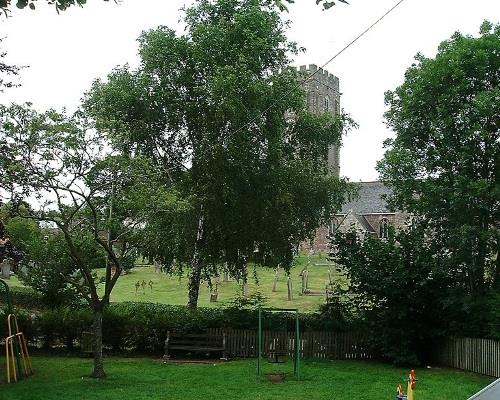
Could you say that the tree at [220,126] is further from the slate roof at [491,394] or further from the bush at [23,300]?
the slate roof at [491,394]

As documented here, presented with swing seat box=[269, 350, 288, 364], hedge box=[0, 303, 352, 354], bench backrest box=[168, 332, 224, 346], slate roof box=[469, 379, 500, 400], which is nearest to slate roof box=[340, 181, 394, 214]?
hedge box=[0, 303, 352, 354]

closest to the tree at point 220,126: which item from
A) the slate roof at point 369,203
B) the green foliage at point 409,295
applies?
the green foliage at point 409,295

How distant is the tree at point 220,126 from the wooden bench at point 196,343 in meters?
2.78

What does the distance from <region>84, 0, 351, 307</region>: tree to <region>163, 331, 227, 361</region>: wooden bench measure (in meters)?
2.78

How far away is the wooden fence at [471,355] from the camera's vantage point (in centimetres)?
1608

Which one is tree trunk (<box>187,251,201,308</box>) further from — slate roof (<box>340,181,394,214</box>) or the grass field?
slate roof (<box>340,181,394,214</box>)

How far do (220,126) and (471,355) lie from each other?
34.6ft

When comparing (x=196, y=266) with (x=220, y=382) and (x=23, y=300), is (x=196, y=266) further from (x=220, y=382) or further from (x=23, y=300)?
(x=23, y=300)

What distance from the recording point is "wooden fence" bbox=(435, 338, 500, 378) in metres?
16.1

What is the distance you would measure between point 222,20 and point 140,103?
13.5 feet

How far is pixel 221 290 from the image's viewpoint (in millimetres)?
39188

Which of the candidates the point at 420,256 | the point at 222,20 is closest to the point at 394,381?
the point at 420,256

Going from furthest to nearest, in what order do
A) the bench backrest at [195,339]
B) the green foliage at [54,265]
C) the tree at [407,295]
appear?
the bench backrest at [195,339] < the tree at [407,295] < the green foliage at [54,265]

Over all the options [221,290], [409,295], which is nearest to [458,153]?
[409,295]
